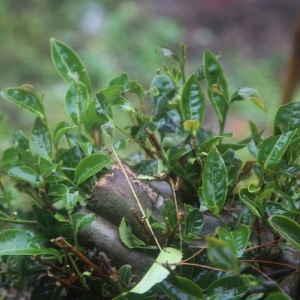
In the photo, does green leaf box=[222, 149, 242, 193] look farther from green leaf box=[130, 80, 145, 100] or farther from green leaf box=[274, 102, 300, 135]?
green leaf box=[130, 80, 145, 100]

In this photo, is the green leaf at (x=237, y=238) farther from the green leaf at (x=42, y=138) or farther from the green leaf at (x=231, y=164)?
the green leaf at (x=42, y=138)

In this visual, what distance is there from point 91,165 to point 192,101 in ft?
0.64

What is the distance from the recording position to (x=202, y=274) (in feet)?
2.40

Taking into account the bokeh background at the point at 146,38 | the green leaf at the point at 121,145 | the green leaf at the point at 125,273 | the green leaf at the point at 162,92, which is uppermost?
the green leaf at the point at 162,92

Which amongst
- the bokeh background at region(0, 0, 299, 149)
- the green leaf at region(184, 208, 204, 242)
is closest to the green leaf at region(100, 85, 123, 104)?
the green leaf at region(184, 208, 204, 242)

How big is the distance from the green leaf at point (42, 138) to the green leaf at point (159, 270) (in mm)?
285

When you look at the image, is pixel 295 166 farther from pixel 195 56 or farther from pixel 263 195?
pixel 195 56

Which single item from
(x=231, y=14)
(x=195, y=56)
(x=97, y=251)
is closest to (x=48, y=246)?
(x=97, y=251)

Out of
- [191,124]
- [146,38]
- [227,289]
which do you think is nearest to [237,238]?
[227,289]

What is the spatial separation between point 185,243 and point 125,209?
0.10 meters

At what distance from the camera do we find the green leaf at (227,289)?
2.16 ft

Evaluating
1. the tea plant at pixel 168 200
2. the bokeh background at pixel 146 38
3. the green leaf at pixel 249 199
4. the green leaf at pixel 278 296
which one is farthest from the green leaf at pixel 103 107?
the bokeh background at pixel 146 38

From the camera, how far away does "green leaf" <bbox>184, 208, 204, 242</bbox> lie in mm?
703

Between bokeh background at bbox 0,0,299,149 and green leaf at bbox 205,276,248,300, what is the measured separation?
2.54 meters
